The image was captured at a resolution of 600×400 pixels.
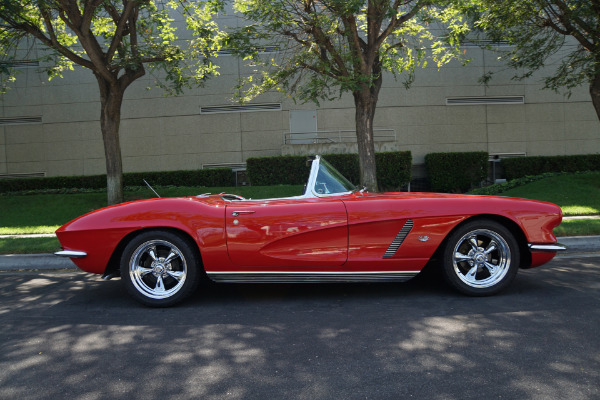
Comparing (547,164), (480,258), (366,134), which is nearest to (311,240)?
(480,258)

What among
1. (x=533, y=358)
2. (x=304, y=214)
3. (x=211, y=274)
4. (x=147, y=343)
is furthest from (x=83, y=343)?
(x=533, y=358)

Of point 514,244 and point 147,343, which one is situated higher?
point 514,244

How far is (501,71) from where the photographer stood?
19719 millimetres

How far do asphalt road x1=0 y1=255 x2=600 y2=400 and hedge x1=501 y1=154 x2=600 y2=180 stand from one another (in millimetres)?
15206

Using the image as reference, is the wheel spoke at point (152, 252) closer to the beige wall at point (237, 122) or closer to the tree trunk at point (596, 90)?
the tree trunk at point (596, 90)

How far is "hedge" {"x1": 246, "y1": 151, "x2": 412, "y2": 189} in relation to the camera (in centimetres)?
1683

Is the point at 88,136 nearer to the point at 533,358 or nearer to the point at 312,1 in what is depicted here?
the point at 312,1

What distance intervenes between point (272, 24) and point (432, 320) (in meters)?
7.45

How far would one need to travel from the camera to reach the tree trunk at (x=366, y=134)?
10914 millimetres

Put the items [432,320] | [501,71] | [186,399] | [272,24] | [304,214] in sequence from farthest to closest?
1. [501,71]
2. [272,24]
3. [304,214]
4. [432,320]
5. [186,399]

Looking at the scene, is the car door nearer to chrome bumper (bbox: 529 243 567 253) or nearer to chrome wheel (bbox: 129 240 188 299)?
chrome wheel (bbox: 129 240 188 299)

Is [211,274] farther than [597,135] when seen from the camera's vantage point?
No

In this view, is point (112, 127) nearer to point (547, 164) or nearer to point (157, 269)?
point (157, 269)

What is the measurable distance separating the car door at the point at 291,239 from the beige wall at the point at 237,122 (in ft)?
51.8
